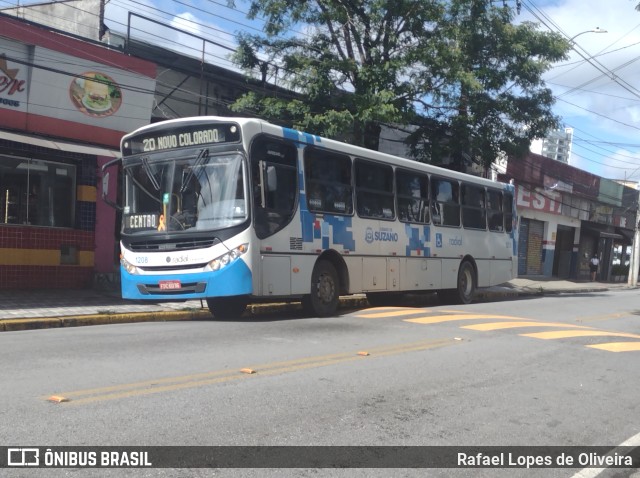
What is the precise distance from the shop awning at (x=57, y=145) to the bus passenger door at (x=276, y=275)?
5427mm

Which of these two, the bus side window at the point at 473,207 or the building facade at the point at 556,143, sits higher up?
the building facade at the point at 556,143

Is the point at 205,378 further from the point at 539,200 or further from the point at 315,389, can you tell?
the point at 539,200

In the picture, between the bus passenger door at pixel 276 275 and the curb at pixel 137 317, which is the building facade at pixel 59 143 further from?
the bus passenger door at pixel 276 275

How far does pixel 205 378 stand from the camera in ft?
20.2

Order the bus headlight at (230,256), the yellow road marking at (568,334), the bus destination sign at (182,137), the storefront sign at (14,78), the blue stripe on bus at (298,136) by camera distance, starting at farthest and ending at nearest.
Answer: the storefront sign at (14,78)
the blue stripe on bus at (298,136)
the bus destination sign at (182,137)
the bus headlight at (230,256)
the yellow road marking at (568,334)

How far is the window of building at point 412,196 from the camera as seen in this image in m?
14.2

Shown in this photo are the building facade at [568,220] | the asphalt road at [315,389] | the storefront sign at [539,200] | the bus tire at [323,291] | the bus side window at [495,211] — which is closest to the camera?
the asphalt road at [315,389]

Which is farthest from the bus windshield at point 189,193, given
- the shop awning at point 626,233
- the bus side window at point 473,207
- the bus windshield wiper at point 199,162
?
the shop awning at point 626,233

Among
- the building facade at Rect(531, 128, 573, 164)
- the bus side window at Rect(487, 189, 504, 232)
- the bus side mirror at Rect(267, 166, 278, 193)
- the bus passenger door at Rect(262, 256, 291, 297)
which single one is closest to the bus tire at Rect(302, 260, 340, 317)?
the bus passenger door at Rect(262, 256, 291, 297)

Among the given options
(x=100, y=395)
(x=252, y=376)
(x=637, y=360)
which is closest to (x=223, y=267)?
(x=252, y=376)

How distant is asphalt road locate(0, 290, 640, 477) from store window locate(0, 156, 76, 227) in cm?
526

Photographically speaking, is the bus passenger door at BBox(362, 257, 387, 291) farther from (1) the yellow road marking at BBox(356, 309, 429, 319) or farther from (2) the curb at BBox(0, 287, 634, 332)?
(2) the curb at BBox(0, 287, 634, 332)

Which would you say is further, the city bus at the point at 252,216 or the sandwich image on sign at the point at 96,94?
the sandwich image on sign at the point at 96,94

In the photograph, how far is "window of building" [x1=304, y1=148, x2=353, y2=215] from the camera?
1153cm
